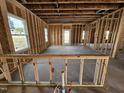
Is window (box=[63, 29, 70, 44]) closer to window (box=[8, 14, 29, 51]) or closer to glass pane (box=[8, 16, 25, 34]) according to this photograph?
window (box=[8, 14, 29, 51])

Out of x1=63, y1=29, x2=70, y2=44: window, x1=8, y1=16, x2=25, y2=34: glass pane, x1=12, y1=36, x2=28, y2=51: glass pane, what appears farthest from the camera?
x1=63, y1=29, x2=70, y2=44: window

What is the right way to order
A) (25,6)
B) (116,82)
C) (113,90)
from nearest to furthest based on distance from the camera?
(113,90) < (116,82) < (25,6)

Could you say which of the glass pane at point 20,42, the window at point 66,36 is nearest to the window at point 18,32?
the glass pane at point 20,42

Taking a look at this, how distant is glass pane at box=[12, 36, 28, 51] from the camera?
281cm

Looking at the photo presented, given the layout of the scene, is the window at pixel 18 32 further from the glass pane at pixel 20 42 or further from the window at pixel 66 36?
the window at pixel 66 36

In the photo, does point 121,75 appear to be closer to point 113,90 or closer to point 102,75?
point 113,90

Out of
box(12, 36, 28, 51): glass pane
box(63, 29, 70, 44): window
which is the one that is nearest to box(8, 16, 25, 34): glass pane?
box(12, 36, 28, 51): glass pane

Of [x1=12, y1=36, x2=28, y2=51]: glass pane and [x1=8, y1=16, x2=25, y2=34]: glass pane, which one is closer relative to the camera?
[x1=8, y1=16, x2=25, y2=34]: glass pane

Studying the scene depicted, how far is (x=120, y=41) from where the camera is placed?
3.72 metres

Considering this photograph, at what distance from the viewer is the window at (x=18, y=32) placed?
2.64m

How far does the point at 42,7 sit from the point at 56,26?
18.9 feet

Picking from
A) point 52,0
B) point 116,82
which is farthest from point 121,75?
point 52,0

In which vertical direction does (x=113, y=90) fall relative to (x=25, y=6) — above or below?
below

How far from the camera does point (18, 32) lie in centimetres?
300
